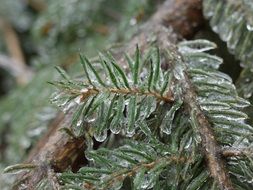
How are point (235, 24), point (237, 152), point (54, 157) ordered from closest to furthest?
point (237, 152)
point (54, 157)
point (235, 24)

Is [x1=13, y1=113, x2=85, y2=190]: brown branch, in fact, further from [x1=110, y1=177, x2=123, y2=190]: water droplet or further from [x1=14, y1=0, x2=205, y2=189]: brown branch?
[x1=110, y1=177, x2=123, y2=190]: water droplet

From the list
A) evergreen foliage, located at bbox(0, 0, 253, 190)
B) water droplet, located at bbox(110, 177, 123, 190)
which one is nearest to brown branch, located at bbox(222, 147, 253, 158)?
evergreen foliage, located at bbox(0, 0, 253, 190)

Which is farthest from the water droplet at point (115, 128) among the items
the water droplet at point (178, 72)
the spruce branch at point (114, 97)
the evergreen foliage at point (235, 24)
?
the evergreen foliage at point (235, 24)

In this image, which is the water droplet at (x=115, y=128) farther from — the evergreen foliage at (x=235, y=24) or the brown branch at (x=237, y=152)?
the evergreen foliage at (x=235, y=24)

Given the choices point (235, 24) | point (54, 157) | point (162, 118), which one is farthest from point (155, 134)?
point (235, 24)

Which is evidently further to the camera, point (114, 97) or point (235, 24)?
point (235, 24)

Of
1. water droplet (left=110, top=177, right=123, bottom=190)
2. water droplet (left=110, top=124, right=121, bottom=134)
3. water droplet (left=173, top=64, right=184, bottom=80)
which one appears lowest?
water droplet (left=110, top=177, right=123, bottom=190)

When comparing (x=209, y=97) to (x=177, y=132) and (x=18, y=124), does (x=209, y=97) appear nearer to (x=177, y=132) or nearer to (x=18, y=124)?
(x=177, y=132)

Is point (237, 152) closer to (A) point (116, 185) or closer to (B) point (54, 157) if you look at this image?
(A) point (116, 185)

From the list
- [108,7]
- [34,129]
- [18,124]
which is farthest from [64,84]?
[108,7]

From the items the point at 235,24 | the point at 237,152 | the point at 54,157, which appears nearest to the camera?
the point at 237,152
